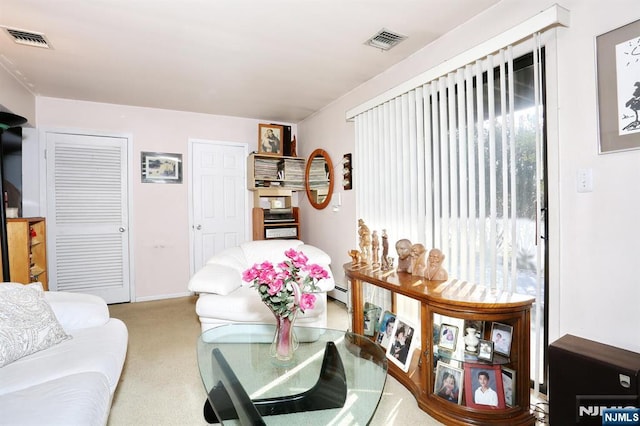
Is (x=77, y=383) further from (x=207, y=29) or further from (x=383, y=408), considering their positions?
(x=207, y=29)

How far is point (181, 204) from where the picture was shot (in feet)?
14.4

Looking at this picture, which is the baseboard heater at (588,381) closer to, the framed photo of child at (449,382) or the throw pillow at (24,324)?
the framed photo of child at (449,382)

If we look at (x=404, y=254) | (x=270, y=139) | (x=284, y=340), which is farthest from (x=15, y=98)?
(x=404, y=254)

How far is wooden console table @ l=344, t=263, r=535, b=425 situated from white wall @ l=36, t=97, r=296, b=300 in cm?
328

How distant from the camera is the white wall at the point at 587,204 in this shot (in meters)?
1.54

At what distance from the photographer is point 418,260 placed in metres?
2.33

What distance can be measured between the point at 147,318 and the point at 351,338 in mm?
2652

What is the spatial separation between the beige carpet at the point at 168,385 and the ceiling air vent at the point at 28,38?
253cm

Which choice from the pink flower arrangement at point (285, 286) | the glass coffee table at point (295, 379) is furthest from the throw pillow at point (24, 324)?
the pink flower arrangement at point (285, 286)

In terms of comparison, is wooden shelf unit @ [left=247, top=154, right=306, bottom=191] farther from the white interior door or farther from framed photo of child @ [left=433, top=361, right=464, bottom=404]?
framed photo of child @ [left=433, top=361, right=464, bottom=404]

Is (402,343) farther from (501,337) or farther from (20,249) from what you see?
(20,249)

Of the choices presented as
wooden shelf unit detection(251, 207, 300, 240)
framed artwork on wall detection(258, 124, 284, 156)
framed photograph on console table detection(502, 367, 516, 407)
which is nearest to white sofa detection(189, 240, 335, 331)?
framed photograph on console table detection(502, 367, 516, 407)

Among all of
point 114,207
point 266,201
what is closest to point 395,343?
point 266,201

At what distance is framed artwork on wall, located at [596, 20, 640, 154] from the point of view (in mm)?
1516
